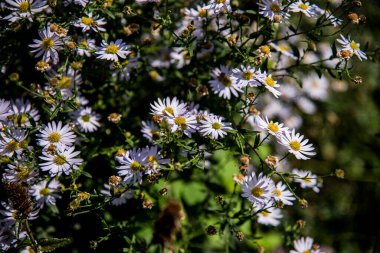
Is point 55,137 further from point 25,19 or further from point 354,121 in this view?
point 354,121

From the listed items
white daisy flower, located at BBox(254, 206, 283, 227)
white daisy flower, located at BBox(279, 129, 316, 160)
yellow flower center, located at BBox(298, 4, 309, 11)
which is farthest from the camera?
white daisy flower, located at BBox(254, 206, 283, 227)

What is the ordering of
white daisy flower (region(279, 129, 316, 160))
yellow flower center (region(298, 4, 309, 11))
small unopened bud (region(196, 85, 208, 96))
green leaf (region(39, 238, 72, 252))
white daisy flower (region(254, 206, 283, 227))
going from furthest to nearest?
white daisy flower (region(254, 206, 283, 227)) → small unopened bud (region(196, 85, 208, 96)) → yellow flower center (region(298, 4, 309, 11)) → white daisy flower (region(279, 129, 316, 160)) → green leaf (region(39, 238, 72, 252))

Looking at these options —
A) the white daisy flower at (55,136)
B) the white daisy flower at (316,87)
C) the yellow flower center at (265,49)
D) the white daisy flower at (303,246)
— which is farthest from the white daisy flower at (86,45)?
the white daisy flower at (316,87)

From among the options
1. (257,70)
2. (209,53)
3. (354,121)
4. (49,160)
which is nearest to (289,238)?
(257,70)

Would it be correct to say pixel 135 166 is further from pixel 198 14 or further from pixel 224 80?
pixel 198 14

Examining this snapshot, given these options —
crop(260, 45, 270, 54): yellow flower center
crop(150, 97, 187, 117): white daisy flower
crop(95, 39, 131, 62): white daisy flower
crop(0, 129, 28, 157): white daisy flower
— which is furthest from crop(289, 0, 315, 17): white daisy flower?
crop(0, 129, 28, 157): white daisy flower

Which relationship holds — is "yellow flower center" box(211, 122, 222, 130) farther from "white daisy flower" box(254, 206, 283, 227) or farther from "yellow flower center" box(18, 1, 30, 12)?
"yellow flower center" box(18, 1, 30, 12)
